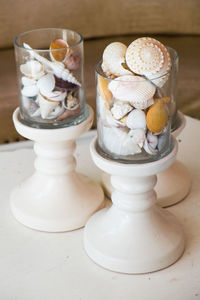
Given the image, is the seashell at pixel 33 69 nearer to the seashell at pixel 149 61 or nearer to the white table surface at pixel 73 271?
the seashell at pixel 149 61

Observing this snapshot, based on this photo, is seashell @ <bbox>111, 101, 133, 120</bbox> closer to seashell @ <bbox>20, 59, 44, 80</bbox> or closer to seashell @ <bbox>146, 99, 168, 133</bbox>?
seashell @ <bbox>146, 99, 168, 133</bbox>

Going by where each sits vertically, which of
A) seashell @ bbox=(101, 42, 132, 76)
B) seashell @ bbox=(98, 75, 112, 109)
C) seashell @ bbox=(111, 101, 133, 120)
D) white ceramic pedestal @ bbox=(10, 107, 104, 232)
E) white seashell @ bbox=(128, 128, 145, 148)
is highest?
seashell @ bbox=(101, 42, 132, 76)

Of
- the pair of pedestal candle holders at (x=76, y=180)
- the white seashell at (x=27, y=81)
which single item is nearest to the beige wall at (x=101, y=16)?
the pair of pedestal candle holders at (x=76, y=180)

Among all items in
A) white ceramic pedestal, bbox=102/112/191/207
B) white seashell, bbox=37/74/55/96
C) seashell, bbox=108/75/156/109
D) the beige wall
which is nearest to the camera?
seashell, bbox=108/75/156/109

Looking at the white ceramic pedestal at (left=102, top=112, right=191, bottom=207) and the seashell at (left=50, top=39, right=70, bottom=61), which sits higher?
the seashell at (left=50, top=39, right=70, bottom=61)

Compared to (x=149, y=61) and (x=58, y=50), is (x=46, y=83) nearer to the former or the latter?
(x=58, y=50)

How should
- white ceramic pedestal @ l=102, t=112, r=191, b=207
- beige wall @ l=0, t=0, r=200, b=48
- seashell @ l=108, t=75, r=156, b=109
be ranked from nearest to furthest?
seashell @ l=108, t=75, r=156, b=109
white ceramic pedestal @ l=102, t=112, r=191, b=207
beige wall @ l=0, t=0, r=200, b=48

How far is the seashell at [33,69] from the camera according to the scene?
2.52ft

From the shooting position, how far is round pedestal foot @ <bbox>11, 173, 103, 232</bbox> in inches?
33.5

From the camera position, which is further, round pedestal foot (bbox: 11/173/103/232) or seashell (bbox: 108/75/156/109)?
round pedestal foot (bbox: 11/173/103/232)

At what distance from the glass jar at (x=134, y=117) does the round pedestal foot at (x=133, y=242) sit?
0.12 m

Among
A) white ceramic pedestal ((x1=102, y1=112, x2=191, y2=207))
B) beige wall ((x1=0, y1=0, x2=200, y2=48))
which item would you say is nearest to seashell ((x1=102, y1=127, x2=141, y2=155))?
white ceramic pedestal ((x1=102, y1=112, x2=191, y2=207))

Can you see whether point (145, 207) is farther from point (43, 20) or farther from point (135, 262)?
point (43, 20)

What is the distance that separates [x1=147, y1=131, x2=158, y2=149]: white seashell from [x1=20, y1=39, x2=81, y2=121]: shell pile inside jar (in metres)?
0.16
